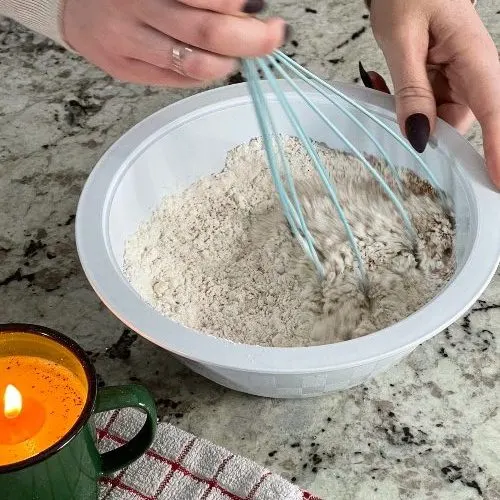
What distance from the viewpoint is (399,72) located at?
0.79 meters

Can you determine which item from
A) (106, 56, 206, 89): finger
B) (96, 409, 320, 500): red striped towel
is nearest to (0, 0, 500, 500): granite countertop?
(96, 409, 320, 500): red striped towel

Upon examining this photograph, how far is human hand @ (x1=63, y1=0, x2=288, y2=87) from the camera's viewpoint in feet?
1.77

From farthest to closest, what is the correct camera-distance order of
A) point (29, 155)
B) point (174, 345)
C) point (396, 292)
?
point (29, 155) → point (396, 292) → point (174, 345)

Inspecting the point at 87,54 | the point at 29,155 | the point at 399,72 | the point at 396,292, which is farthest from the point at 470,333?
the point at 29,155

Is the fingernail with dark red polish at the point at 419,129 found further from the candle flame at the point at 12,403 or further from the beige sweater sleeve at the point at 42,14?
the candle flame at the point at 12,403

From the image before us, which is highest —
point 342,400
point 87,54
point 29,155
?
point 87,54

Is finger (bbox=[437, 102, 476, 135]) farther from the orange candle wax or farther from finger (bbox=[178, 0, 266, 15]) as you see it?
the orange candle wax

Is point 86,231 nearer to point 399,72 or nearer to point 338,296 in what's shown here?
point 338,296

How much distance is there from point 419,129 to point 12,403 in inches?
16.9

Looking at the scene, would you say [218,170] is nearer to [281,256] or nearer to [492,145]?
A: [281,256]

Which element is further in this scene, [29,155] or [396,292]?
[29,155]

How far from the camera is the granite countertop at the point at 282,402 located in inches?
25.5

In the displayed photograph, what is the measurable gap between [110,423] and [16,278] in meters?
0.21

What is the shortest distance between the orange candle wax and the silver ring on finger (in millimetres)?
226
